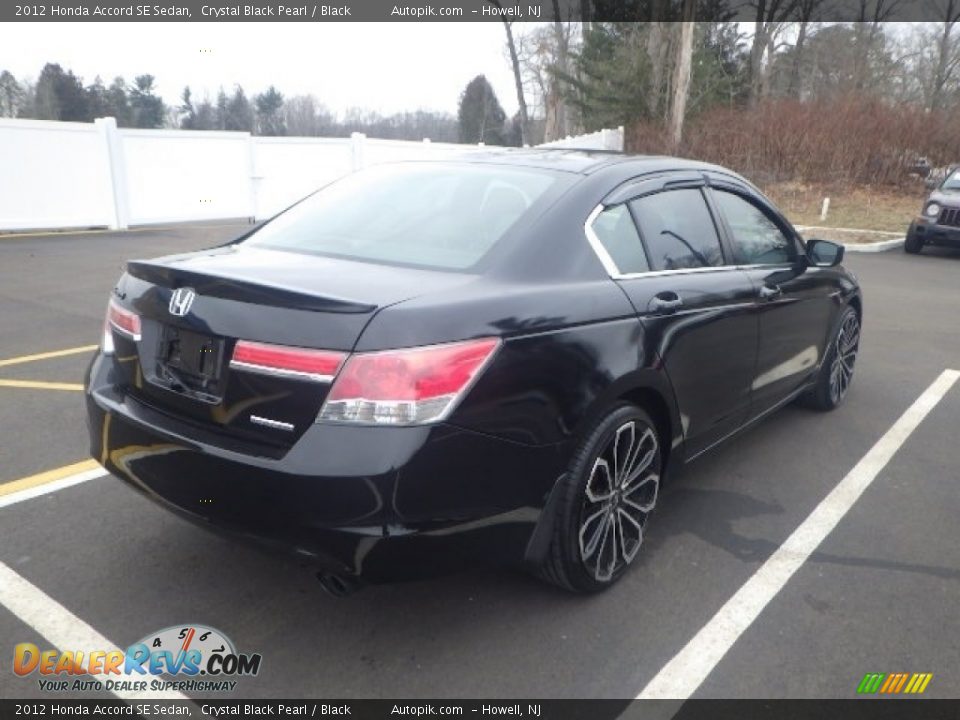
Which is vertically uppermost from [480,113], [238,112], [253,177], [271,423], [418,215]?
[480,113]

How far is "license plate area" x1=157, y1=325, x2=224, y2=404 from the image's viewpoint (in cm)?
249

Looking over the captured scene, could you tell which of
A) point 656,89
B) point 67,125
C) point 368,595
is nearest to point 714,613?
point 368,595

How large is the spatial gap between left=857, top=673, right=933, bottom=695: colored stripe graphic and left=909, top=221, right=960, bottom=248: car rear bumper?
45.3 ft

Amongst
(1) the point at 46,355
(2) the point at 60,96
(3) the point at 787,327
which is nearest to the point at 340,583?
(3) the point at 787,327

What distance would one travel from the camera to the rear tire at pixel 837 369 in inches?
203

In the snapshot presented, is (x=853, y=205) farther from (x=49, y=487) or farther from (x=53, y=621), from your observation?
(x=53, y=621)

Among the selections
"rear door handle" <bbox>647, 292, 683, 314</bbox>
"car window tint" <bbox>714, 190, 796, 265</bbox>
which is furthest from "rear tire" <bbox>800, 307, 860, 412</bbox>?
"rear door handle" <bbox>647, 292, 683, 314</bbox>

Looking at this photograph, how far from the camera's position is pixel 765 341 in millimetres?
4039

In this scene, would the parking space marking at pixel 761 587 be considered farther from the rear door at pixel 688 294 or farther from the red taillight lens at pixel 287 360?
the red taillight lens at pixel 287 360

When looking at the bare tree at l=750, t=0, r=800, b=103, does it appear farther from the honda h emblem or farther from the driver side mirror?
the honda h emblem

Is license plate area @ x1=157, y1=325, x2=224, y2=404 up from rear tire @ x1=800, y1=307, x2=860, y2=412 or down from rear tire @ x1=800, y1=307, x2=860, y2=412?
up

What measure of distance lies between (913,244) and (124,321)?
15.7m

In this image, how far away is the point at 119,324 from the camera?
288 centimetres

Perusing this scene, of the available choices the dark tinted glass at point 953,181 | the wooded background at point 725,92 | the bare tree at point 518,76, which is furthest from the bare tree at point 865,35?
the dark tinted glass at point 953,181
